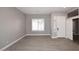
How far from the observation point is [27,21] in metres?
11.1

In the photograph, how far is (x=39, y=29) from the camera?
11289 mm

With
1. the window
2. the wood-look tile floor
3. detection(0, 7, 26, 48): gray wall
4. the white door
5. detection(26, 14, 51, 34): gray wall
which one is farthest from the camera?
the window

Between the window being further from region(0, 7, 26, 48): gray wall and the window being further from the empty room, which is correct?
region(0, 7, 26, 48): gray wall

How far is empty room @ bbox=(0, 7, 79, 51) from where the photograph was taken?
4891mm

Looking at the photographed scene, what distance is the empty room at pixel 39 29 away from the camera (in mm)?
4891

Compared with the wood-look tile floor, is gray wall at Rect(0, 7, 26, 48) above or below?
above

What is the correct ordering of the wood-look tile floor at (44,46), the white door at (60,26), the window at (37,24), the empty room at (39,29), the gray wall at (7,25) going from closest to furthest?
the gray wall at (7,25) → the wood-look tile floor at (44,46) → the empty room at (39,29) → the white door at (60,26) → the window at (37,24)

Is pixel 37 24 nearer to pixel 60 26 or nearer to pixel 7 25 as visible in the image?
pixel 60 26

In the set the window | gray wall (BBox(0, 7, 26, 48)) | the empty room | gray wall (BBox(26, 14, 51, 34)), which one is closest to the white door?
the empty room

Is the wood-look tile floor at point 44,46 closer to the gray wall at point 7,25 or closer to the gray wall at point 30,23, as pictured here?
the gray wall at point 7,25

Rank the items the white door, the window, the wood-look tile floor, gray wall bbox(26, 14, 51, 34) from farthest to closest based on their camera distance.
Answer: the window < gray wall bbox(26, 14, 51, 34) < the white door < the wood-look tile floor

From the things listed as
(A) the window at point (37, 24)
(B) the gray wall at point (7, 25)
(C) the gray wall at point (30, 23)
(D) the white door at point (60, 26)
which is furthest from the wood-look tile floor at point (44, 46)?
(A) the window at point (37, 24)
